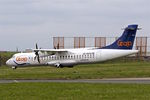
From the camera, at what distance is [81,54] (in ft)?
195

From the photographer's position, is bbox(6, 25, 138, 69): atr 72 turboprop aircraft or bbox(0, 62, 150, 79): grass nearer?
bbox(0, 62, 150, 79): grass

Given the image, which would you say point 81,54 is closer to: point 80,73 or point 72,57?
point 72,57

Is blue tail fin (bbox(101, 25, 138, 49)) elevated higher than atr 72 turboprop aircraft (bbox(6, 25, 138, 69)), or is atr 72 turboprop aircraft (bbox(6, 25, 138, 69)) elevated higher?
blue tail fin (bbox(101, 25, 138, 49))

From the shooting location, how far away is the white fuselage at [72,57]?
2306 inches

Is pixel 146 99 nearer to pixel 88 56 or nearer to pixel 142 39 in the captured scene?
pixel 88 56

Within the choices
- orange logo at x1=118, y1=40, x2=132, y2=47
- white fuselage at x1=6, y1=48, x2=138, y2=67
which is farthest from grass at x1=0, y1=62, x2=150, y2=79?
orange logo at x1=118, y1=40, x2=132, y2=47

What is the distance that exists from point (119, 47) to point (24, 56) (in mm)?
13248

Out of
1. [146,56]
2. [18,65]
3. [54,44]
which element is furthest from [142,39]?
[18,65]

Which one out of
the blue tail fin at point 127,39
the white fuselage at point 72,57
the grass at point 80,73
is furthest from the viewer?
the blue tail fin at point 127,39

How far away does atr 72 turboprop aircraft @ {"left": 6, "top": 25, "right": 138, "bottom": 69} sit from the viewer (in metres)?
58.7

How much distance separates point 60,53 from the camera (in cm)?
6125

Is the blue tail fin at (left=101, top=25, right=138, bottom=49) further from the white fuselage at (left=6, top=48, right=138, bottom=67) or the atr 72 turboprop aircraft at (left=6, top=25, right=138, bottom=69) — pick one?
the white fuselage at (left=6, top=48, right=138, bottom=67)

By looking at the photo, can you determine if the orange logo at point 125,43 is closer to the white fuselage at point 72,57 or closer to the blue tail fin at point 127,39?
the blue tail fin at point 127,39

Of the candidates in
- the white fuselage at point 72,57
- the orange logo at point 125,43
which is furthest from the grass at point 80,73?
the orange logo at point 125,43
